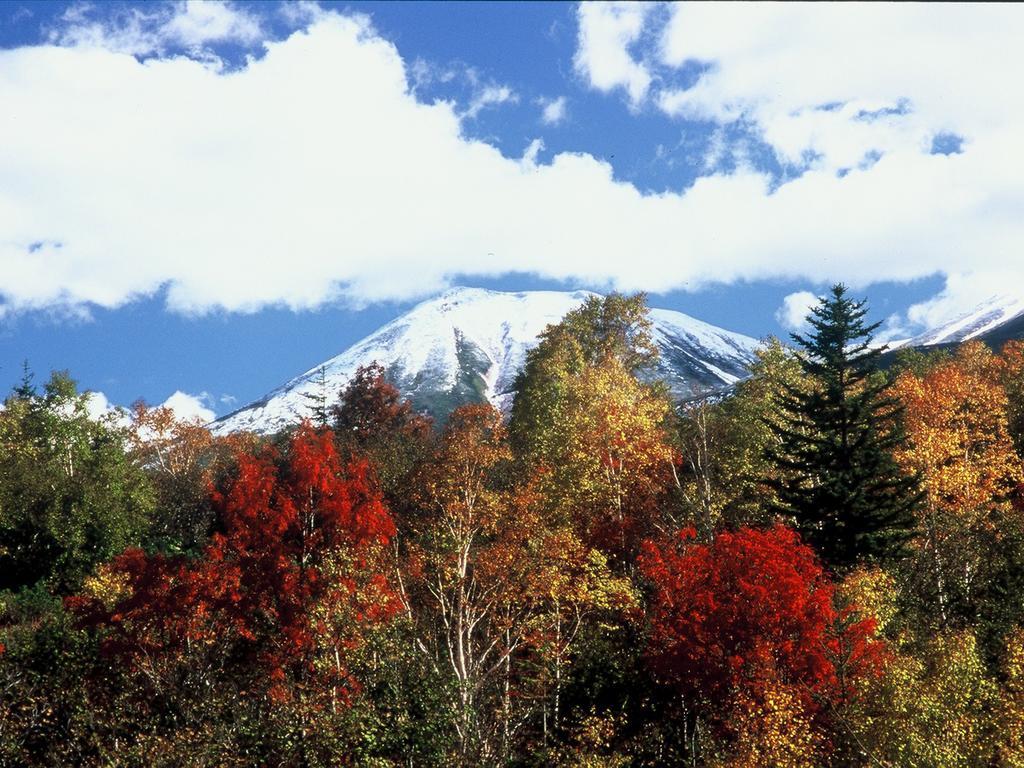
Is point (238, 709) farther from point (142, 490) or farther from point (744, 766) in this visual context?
point (142, 490)

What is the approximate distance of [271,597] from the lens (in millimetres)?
28016

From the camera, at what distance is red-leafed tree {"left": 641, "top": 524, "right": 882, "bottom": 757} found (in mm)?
25500

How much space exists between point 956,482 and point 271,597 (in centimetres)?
3098

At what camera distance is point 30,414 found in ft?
215

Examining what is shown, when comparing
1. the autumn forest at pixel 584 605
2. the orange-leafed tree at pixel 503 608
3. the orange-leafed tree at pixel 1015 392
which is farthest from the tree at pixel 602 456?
the orange-leafed tree at pixel 1015 392

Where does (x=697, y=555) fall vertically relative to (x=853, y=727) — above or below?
above

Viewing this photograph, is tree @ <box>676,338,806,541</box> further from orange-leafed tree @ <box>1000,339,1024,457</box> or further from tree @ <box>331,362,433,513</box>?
tree @ <box>331,362,433,513</box>

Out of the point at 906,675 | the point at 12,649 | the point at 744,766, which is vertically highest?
the point at 12,649

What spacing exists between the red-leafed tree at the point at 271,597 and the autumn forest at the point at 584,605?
107mm

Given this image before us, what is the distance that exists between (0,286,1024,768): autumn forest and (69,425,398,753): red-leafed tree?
0.35 feet

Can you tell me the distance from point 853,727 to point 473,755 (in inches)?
422

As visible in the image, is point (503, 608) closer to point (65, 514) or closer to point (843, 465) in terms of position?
point (843, 465)

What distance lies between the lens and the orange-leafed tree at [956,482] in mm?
35500

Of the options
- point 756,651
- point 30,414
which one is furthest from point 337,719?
point 30,414
